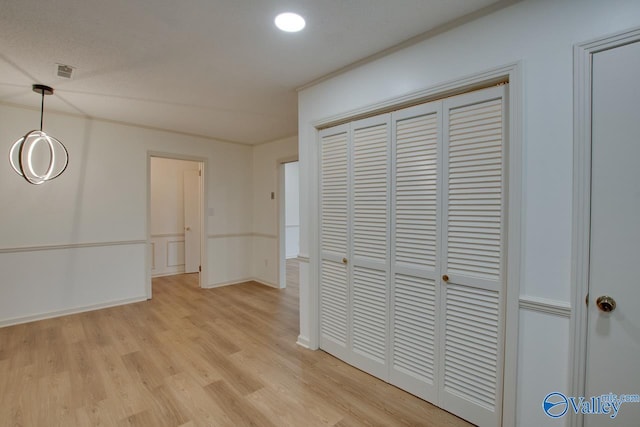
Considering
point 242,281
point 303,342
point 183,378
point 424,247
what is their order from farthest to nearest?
1. point 242,281
2. point 303,342
3. point 183,378
4. point 424,247

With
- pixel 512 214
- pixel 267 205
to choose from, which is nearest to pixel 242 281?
pixel 267 205

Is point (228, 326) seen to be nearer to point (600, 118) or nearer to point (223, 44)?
A: point (223, 44)

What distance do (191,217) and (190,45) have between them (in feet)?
14.2

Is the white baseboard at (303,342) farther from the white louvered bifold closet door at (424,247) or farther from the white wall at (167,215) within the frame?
the white wall at (167,215)

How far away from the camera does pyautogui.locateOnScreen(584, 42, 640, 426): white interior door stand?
4.32 ft

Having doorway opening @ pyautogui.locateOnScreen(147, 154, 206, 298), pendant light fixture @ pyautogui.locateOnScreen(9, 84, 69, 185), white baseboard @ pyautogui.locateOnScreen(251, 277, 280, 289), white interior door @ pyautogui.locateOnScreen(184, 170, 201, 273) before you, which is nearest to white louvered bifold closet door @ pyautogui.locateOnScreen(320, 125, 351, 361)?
white baseboard @ pyautogui.locateOnScreen(251, 277, 280, 289)

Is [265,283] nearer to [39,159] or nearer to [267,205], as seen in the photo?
[267,205]

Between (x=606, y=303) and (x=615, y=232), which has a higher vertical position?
(x=615, y=232)

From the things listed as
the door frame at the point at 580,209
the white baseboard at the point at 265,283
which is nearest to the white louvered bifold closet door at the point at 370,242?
the door frame at the point at 580,209

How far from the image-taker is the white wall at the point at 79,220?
11.1 ft

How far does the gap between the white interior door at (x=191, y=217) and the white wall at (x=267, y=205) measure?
1334 millimetres

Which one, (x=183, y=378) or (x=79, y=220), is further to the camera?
(x=79, y=220)

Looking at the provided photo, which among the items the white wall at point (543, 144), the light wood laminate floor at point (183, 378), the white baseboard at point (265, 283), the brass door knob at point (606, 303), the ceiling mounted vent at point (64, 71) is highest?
the ceiling mounted vent at point (64, 71)

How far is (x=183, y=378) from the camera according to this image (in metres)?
2.31
